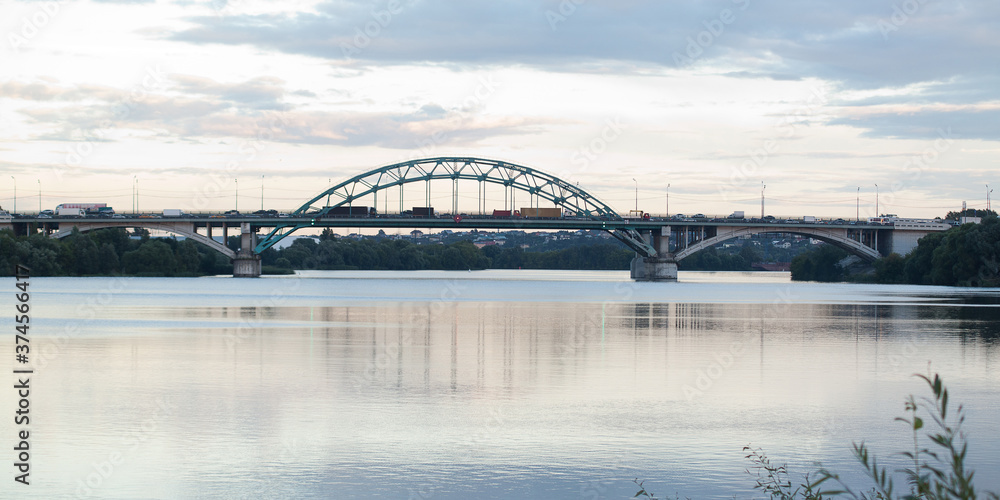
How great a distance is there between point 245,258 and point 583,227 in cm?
4210

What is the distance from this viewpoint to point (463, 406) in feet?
63.5

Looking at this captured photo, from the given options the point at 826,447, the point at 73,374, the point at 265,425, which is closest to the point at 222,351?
the point at 73,374

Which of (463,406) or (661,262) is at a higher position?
(661,262)

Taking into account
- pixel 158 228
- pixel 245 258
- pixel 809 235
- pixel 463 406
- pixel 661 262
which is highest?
pixel 158 228

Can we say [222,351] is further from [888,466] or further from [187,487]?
[888,466]

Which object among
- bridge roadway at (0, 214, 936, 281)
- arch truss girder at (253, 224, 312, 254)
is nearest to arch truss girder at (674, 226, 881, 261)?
bridge roadway at (0, 214, 936, 281)

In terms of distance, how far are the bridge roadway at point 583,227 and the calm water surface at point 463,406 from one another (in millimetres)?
81073

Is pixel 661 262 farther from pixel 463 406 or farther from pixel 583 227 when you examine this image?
pixel 463 406

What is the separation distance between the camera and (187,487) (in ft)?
41.9

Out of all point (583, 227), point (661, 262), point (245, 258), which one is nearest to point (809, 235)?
point (661, 262)

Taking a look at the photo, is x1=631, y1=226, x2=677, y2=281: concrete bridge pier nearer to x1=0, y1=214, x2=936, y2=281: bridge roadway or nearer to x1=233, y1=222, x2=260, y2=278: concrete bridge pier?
x1=0, y1=214, x2=936, y2=281: bridge roadway

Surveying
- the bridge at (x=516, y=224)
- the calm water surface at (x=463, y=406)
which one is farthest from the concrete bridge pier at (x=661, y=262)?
the calm water surface at (x=463, y=406)

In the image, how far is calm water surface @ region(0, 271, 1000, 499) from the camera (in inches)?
530

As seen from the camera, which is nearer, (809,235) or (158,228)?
(158,228)
